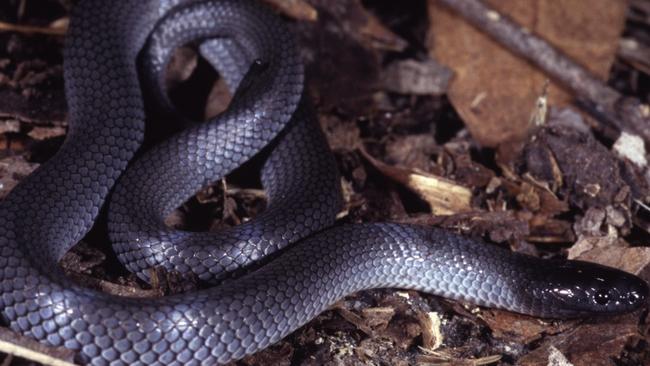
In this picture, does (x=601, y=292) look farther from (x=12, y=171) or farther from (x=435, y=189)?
(x=12, y=171)

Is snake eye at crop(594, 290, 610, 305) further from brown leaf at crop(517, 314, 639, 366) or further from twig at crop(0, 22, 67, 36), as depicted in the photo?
twig at crop(0, 22, 67, 36)

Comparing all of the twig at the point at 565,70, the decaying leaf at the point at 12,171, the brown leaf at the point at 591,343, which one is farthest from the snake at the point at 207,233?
the twig at the point at 565,70

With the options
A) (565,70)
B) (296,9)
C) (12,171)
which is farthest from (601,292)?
(12,171)

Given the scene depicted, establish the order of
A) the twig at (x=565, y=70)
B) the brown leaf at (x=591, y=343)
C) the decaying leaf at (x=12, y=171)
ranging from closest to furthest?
the brown leaf at (x=591, y=343), the decaying leaf at (x=12, y=171), the twig at (x=565, y=70)

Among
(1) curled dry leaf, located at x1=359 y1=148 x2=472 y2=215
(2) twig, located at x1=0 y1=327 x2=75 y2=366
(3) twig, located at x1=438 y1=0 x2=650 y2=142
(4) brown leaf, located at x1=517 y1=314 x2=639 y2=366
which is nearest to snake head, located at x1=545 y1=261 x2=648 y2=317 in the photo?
(4) brown leaf, located at x1=517 y1=314 x2=639 y2=366

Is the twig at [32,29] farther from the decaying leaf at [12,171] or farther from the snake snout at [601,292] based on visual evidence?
the snake snout at [601,292]

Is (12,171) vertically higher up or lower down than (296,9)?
lower down
